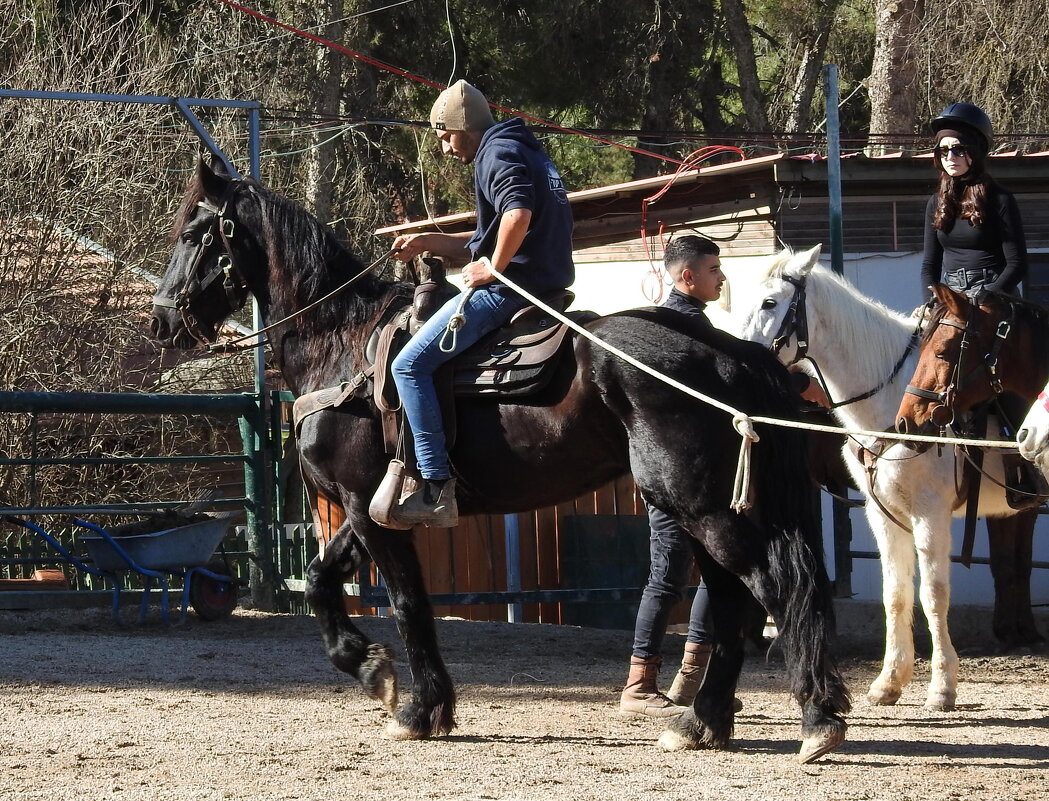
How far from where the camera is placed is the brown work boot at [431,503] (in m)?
5.07

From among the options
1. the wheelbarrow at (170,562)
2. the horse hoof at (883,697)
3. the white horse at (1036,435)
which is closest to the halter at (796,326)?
the horse hoof at (883,697)

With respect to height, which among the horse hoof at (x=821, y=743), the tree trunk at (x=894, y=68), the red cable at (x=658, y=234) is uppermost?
the tree trunk at (x=894, y=68)

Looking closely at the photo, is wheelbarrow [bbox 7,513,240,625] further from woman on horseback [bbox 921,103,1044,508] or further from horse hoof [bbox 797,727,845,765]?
horse hoof [bbox 797,727,845,765]

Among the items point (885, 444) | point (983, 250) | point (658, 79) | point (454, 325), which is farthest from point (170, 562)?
point (658, 79)

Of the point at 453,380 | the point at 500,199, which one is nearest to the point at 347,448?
the point at 453,380

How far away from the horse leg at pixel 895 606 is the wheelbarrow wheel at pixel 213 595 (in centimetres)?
455

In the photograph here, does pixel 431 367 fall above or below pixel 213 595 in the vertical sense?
above

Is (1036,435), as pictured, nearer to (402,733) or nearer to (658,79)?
(402,733)

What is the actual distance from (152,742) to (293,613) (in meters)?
4.39

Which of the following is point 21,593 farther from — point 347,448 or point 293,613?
point 347,448

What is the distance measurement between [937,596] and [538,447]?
2.36 m

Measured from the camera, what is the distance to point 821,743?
4551mm

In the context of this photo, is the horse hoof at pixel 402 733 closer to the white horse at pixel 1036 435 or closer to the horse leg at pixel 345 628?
the horse leg at pixel 345 628

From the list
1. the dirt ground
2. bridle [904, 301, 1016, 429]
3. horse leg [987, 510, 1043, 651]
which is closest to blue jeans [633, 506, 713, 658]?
the dirt ground
